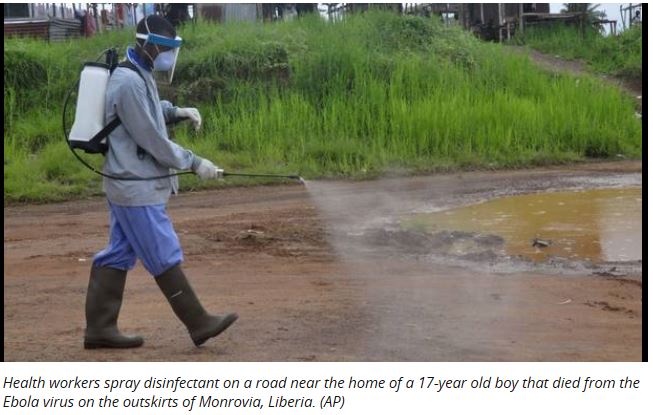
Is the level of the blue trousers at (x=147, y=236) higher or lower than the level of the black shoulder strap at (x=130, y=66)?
lower

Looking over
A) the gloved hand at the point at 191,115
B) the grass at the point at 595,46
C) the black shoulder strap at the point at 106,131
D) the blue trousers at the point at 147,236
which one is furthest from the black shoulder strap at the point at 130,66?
the grass at the point at 595,46

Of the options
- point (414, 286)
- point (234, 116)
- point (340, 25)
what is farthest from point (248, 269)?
point (340, 25)

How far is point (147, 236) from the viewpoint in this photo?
4.24m

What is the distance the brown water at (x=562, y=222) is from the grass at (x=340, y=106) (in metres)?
2.33

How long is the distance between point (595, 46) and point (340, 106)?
8.46m

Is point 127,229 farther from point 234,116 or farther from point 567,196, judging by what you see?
point 234,116

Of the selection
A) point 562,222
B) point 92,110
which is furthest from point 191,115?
point 562,222

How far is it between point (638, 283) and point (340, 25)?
1030 centimetres

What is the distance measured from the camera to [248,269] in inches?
253

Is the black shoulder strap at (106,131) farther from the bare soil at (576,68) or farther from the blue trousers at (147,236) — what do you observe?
the bare soil at (576,68)

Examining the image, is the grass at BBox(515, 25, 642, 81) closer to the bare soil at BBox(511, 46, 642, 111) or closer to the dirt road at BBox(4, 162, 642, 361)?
the bare soil at BBox(511, 46, 642, 111)

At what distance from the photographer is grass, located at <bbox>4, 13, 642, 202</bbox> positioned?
1127 centimetres

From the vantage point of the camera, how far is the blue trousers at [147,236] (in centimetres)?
424

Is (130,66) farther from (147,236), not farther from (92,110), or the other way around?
(147,236)
